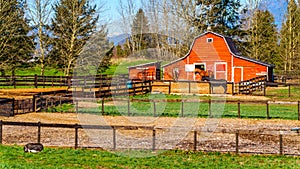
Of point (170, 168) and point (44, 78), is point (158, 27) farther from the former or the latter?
point (170, 168)

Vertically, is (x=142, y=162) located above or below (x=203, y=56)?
below

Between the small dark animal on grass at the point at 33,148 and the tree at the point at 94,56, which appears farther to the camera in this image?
the tree at the point at 94,56

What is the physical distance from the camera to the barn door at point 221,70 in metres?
40.4

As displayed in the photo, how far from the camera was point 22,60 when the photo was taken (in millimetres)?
39406

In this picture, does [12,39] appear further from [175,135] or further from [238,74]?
[175,135]

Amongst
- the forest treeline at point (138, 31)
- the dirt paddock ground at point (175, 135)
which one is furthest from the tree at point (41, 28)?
the dirt paddock ground at point (175, 135)

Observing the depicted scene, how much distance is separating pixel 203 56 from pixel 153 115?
860 inches

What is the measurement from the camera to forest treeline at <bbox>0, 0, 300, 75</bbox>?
132 feet

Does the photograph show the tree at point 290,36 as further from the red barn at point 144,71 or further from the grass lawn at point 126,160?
the grass lawn at point 126,160

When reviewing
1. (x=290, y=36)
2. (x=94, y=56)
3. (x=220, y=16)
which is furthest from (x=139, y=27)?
(x=94, y=56)

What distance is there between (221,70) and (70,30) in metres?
Answer: 16.8

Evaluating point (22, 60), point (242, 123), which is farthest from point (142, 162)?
point (22, 60)

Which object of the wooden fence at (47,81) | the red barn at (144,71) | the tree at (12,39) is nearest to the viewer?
the tree at (12,39)

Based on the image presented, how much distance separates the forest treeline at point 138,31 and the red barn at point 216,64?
4469mm
